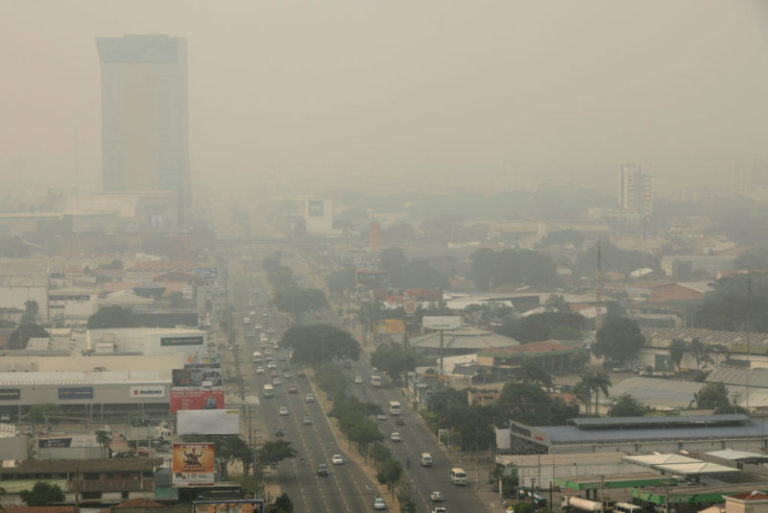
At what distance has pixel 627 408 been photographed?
45.8 feet

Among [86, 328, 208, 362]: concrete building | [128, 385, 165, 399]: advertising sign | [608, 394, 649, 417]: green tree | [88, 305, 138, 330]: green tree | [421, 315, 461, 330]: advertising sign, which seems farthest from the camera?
[88, 305, 138, 330]: green tree

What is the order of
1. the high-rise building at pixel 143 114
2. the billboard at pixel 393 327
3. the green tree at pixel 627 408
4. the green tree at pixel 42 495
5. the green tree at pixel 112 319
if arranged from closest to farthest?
the green tree at pixel 42 495 → the green tree at pixel 627 408 → the billboard at pixel 393 327 → the green tree at pixel 112 319 → the high-rise building at pixel 143 114

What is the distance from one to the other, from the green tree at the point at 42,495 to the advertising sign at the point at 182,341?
7.66 metres

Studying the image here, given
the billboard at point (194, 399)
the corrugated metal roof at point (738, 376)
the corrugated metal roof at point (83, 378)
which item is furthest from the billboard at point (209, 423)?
the corrugated metal roof at point (738, 376)

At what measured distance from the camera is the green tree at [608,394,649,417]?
13.8m

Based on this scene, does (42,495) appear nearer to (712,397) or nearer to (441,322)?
(712,397)

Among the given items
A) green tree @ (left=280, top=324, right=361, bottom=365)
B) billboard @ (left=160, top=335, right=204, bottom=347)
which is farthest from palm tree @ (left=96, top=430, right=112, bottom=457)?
→ green tree @ (left=280, top=324, right=361, bottom=365)

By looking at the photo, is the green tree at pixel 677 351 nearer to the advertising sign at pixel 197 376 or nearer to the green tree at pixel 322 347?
the green tree at pixel 322 347

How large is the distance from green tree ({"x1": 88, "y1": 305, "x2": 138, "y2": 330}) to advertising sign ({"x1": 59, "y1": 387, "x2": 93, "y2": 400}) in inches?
275

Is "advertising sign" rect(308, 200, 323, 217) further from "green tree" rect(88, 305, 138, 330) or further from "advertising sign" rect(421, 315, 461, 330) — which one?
"advertising sign" rect(421, 315, 461, 330)

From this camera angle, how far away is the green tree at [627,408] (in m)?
13.8

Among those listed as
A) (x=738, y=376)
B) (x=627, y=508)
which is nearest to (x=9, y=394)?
(x=627, y=508)

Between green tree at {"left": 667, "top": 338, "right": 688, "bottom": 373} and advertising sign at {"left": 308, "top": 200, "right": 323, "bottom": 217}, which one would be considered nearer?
green tree at {"left": 667, "top": 338, "right": 688, "bottom": 373}

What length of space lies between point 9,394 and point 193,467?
5808mm
